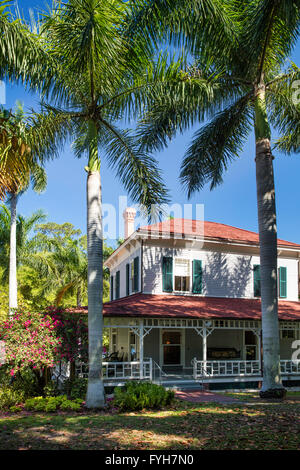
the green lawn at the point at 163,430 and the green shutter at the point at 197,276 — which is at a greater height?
the green shutter at the point at 197,276

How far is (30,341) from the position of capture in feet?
42.4

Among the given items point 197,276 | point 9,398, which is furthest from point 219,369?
point 9,398

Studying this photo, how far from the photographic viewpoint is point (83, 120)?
13336 millimetres

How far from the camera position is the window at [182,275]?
21219 mm

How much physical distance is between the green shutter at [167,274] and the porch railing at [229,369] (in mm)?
3646

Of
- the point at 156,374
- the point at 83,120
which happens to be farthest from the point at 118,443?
the point at 156,374

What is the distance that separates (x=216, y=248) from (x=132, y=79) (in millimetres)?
11458

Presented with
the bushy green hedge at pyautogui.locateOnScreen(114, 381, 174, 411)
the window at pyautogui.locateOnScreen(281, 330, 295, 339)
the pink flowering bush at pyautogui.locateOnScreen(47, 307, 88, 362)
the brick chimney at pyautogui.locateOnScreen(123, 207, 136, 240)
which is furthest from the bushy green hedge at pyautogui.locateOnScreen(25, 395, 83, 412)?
the brick chimney at pyautogui.locateOnScreen(123, 207, 136, 240)

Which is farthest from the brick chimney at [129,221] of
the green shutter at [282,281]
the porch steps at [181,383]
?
the porch steps at [181,383]

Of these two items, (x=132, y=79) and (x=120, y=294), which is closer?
(x=132, y=79)

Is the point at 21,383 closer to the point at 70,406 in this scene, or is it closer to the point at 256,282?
the point at 70,406

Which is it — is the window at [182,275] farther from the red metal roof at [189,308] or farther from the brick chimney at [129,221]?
the brick chimney at [129,221]

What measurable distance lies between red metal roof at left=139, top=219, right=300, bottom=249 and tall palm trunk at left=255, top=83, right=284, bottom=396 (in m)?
7.37
